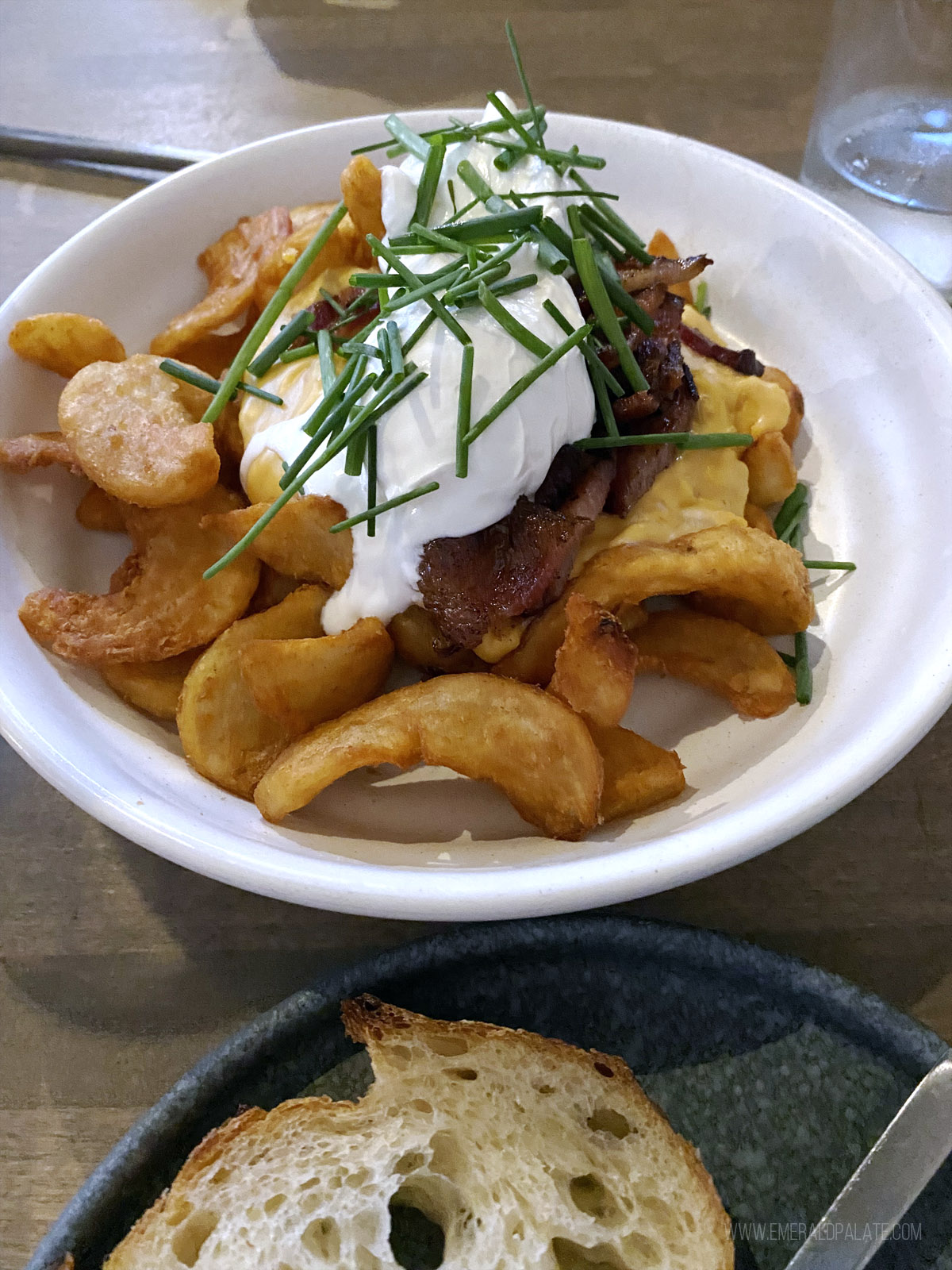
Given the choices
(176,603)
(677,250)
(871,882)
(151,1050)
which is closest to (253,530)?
(176,603)

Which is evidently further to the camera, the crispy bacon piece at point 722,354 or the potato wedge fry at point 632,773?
the crispy bacon piece at point 722,354

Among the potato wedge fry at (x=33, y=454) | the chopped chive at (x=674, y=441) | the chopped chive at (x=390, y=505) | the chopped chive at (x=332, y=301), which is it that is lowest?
the potato wedge fry at (x=33, y=454)

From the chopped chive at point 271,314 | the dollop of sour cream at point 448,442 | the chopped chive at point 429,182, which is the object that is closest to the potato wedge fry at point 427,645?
the dollop of sour cream at point 448,442

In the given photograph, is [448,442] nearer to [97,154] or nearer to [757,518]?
[757,518]

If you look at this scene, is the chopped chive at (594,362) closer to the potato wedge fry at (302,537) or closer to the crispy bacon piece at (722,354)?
the crispy bacon piece at (722,354)

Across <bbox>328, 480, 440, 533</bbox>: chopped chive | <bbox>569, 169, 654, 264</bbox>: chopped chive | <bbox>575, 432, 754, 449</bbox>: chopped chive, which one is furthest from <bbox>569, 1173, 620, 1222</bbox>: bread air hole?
<bbox>569, 169, 654, 264</bbox>: chopped chive

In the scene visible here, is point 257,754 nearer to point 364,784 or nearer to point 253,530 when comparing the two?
point 364,784
